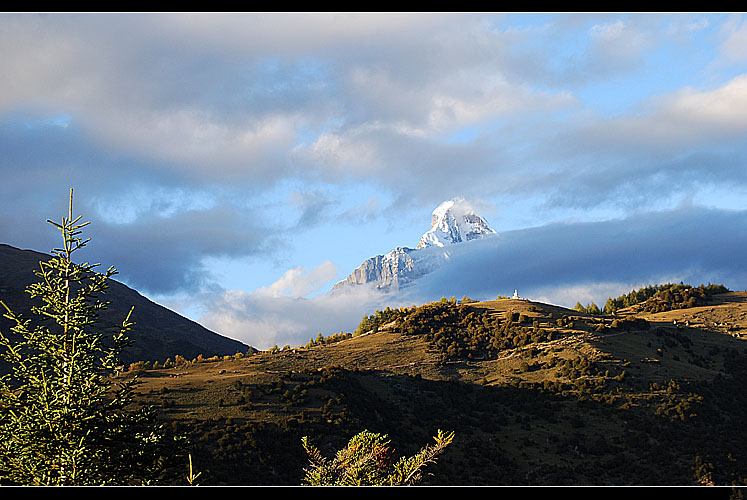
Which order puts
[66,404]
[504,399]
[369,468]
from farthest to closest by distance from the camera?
[504,399]
[369,468]
[66,404]

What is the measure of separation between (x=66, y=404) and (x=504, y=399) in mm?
72191

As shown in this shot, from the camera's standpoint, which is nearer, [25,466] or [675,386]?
[25,466]

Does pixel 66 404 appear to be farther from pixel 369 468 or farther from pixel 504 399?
pixel 504 399

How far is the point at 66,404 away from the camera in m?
11.8

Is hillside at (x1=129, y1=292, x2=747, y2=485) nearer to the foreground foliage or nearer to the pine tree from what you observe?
the foreground foliage

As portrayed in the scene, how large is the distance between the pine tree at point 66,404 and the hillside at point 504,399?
27.8 m

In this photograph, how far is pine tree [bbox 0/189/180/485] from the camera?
37.6 feet

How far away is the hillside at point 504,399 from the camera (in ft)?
184

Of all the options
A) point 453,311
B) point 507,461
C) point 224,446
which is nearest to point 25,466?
point 224,446

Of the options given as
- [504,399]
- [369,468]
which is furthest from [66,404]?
[504,399]

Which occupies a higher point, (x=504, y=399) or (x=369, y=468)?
(x=369, y=468)
